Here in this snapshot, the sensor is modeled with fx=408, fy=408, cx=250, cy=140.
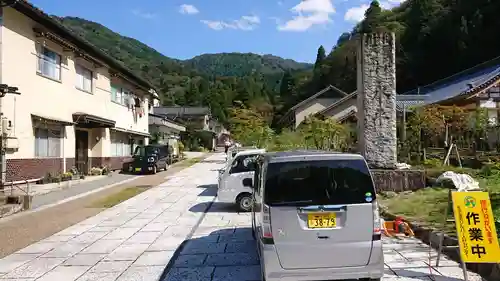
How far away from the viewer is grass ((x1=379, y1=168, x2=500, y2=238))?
7.26 metres

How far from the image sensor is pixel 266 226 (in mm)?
4602

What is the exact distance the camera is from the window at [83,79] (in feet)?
64.3

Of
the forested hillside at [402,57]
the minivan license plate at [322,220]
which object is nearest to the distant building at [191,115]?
the forested hillside at [402,57]

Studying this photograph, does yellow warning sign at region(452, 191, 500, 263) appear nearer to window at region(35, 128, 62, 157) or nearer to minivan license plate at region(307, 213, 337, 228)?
minivan license plate at region(307, 213, 337, 228)

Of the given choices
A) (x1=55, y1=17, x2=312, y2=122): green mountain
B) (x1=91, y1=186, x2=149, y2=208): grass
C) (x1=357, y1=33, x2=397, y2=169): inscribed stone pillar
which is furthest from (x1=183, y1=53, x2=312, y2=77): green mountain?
(x1=357, y1=33, x2=397, y2=169): inscribed stone pillar

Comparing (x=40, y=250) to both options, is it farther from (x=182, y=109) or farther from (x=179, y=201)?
(x=182, y=109)

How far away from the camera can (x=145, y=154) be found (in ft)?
80.0

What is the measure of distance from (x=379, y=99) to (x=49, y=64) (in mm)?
13176

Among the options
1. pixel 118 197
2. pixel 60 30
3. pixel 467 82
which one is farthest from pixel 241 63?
pixel 118 197

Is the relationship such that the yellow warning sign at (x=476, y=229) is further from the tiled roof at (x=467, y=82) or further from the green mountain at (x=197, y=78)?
the green mountain at (x=197, y=78)

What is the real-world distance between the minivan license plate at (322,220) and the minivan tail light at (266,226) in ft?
1.43

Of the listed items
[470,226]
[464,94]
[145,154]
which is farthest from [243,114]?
[470,226]

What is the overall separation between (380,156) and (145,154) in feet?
54.1

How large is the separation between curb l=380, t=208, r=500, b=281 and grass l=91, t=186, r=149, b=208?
8.26 m
